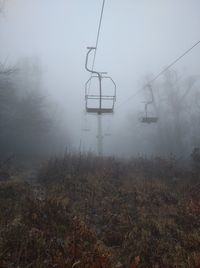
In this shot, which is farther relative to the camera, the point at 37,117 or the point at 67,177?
the point at 37,117

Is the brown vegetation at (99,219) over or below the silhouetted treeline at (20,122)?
below

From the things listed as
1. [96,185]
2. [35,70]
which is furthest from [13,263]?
[35,70]

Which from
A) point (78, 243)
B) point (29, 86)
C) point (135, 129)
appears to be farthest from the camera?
point (135, 129)

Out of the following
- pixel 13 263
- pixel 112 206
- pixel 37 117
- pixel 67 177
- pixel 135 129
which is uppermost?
pixel 135 129

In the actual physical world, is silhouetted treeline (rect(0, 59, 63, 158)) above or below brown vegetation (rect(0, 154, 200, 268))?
above

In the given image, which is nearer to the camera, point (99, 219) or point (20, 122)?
point (99, 219)

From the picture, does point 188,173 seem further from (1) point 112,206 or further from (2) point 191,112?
(2) point 191,112

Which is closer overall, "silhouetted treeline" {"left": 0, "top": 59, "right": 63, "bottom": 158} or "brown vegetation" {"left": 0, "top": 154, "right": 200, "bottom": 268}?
"brown vegetation" {"left": 0, "top": 154, "right": 200, "bottom": 268}

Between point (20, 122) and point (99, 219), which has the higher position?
point (20, 122)

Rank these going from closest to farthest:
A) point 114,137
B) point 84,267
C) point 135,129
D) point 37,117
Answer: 1. point 84,267
2. point 37,117
3. point 135,129
4. point 114,137

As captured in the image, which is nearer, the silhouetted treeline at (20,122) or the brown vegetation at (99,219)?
A: the brown vegetation at (99,219)

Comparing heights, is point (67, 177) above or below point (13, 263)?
above

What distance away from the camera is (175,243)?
24.5 feet

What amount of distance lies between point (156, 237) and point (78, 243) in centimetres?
236
